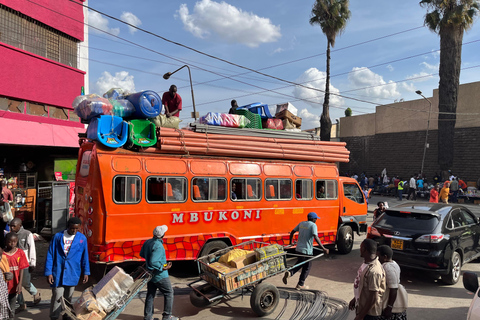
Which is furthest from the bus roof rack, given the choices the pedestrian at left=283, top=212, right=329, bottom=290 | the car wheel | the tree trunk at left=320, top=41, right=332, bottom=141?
the tree trunk at left=320, top=41, right=332, bottom=141

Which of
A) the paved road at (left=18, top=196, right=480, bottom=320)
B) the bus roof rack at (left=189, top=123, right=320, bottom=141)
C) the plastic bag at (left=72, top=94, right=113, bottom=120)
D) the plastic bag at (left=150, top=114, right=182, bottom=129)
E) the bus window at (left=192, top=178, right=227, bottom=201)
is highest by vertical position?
the plastic bag at (left=72, top=94, right=113, bottom=120)

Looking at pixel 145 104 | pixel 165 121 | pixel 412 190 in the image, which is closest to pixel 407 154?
pixel 412 190

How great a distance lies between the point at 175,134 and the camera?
759 cm

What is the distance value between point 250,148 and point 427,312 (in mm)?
4839

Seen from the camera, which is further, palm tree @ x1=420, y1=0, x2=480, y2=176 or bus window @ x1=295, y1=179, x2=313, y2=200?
palm tree @ x1=420, y1=0, x2=480, y2=176

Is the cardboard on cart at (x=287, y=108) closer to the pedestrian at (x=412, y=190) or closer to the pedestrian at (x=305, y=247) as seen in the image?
the pedestrian at (x=305, y=247)

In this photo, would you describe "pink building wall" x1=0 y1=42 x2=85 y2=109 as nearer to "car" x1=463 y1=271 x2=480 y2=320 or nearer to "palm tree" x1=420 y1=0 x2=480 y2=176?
"car" x1=463 y1=271 x2=480 y2=320

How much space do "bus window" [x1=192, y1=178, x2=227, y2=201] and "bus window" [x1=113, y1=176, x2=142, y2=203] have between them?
1.22 metres

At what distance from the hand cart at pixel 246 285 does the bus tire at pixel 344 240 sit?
4177mm

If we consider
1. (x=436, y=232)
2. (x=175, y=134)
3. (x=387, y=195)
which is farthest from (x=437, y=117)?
(x=175, y=134)

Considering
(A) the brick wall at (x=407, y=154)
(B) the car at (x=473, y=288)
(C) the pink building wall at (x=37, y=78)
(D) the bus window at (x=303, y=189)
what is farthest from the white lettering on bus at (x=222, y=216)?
(A) the brick wall at (x=407, y=154)

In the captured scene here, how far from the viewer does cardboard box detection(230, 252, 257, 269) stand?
18.3ft

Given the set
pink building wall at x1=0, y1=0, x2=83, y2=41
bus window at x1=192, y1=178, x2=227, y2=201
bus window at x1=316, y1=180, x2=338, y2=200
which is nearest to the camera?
bus window at x1=192, y1=178, x2=227, y2=201

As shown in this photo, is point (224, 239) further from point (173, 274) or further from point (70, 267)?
point (70, 267)
